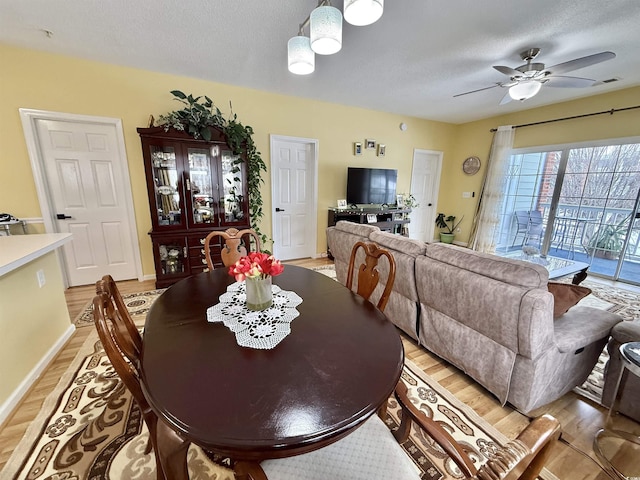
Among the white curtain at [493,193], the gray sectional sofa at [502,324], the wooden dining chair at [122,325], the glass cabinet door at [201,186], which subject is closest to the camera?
the wooden dining chair at [122,325]

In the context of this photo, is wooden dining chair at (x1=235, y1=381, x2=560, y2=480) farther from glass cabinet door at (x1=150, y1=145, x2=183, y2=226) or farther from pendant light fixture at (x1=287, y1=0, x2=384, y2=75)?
glass cabinet door at (x1=150, y1=145, x2=183, y2=226)

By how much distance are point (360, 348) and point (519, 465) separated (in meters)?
0.63

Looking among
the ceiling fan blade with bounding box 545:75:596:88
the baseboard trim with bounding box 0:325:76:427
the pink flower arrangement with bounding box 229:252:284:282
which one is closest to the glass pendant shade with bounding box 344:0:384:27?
the pink flower arrangement with bounding box 229:252:284:282

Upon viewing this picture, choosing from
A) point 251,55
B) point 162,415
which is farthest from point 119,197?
point 162,415

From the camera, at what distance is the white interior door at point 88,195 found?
9.53 feet

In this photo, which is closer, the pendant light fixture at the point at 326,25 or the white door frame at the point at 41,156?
the pendant light fixture at the point at 326,25

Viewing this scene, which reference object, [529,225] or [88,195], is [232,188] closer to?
[88,195]

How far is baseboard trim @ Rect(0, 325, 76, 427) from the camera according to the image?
1.49 meters

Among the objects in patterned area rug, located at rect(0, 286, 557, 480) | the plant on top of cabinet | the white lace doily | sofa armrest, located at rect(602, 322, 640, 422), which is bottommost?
patterned area rug, located at rect(0, 286, 557, 480)

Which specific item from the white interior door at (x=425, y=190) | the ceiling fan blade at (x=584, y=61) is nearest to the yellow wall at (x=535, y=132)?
the white interior door at (x=425, y=190)

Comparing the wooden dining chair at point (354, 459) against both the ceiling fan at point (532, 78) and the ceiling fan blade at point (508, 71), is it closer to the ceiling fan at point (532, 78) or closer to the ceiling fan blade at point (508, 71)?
the ceiling fan blade at point (508, 71)

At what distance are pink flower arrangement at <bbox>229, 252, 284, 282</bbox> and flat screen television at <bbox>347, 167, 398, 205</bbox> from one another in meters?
3.53

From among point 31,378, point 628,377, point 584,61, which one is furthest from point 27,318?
point 584,61

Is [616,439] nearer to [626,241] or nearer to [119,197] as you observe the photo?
[626,241]
